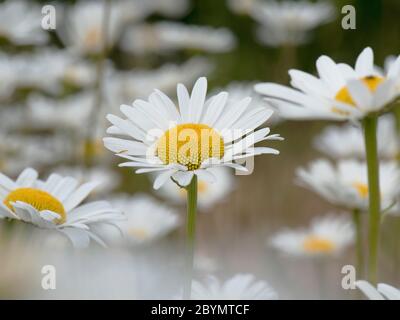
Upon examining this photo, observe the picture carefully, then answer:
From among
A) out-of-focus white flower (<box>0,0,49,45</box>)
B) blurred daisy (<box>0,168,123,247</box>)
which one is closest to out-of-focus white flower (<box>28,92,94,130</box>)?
out-of-focus white flower (<box>0,0,49,45</box>)

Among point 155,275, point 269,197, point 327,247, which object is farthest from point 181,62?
point 155,275

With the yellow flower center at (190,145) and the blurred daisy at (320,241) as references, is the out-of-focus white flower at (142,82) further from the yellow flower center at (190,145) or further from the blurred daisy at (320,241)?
the yellow flower center at (190,145)

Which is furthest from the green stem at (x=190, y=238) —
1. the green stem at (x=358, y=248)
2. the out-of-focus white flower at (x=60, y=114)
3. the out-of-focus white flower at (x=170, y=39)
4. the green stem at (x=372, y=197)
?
the out-of-focus white flower at (x=170, y=39)

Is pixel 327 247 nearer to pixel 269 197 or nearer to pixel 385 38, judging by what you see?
pixel 269 197

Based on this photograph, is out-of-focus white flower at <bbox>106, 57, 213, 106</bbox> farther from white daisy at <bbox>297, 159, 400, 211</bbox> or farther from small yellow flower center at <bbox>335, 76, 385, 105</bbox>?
small yellow flower center at <bbox>335, 76, 385, 105</bbox>

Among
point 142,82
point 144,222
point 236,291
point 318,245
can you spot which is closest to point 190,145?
point 236,291

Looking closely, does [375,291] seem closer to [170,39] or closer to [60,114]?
[60,114]
